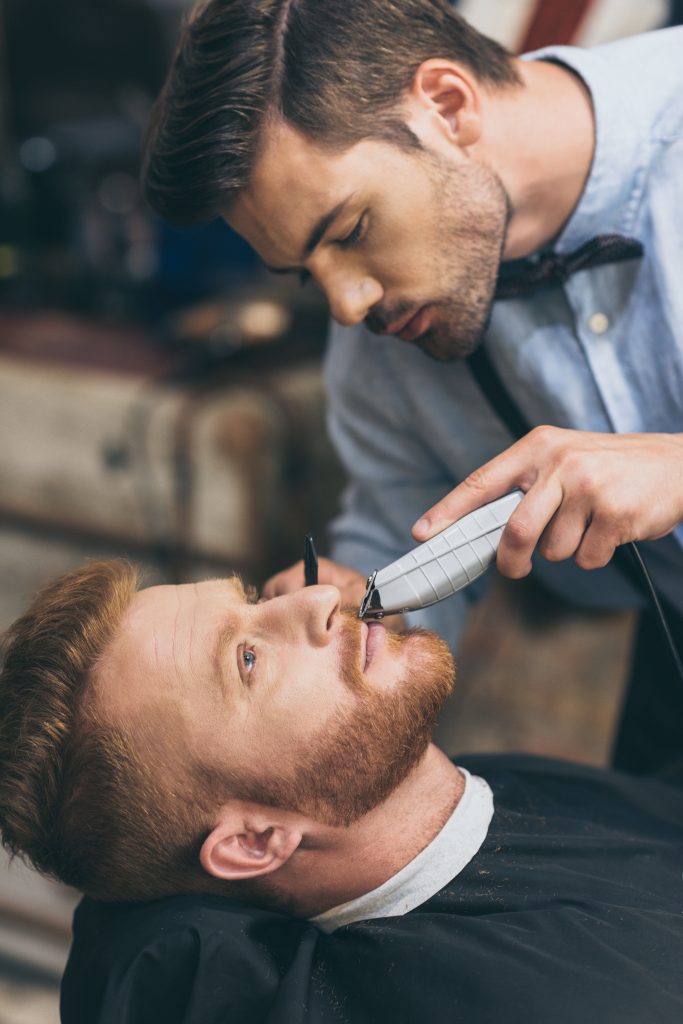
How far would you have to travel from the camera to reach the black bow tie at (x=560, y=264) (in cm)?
153

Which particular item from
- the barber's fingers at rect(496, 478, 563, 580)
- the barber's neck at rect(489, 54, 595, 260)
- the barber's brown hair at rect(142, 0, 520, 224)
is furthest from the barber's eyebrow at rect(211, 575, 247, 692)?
the barber's neck at rect(489, 54, 595, 260)

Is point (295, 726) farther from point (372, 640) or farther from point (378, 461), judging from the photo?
point (378, 461)

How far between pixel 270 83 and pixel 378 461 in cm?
77

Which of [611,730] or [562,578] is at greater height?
[562,578]

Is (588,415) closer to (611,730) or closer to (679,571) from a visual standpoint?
(679,571)

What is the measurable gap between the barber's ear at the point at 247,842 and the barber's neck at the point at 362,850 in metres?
0.04

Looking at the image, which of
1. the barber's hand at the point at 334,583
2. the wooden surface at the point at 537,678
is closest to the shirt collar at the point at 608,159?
the barber's hand at the point at 334,583

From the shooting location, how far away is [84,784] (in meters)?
1.31

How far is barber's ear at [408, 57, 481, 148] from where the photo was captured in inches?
56.6

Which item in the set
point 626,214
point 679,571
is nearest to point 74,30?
point 626,214

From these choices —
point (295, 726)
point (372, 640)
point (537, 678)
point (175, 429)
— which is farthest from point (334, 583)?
point (537, 678)

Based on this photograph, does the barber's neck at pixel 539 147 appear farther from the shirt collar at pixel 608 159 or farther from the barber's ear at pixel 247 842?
the barber's ear at pixel 247 842

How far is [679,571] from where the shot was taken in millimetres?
1652

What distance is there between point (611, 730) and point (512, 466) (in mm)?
1810
